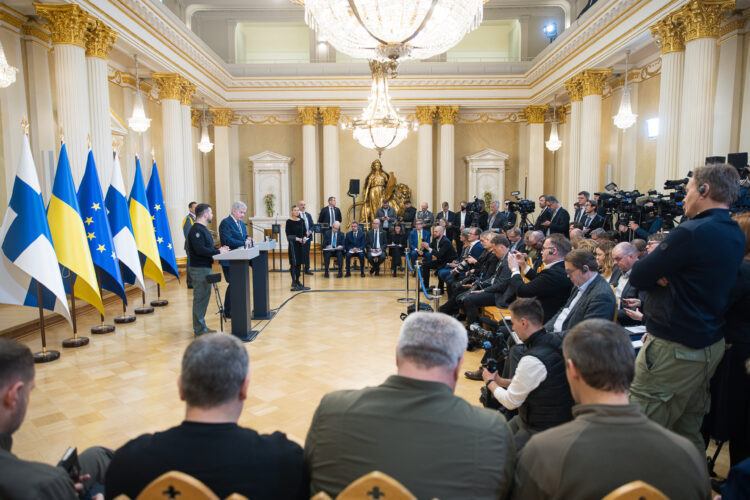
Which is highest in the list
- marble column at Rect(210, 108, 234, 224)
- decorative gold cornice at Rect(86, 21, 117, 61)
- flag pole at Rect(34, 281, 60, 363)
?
decorative gold cornice at Rect(86, 21, 117, 61)

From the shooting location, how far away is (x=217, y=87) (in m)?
14.1

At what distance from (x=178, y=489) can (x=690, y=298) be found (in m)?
2.44

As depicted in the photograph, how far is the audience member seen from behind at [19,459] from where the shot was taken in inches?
50.6

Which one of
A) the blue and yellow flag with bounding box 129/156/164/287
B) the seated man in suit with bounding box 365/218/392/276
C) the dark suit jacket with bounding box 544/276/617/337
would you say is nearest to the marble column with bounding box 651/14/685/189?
the dark suit jacket with bounding box 544/276/617/337

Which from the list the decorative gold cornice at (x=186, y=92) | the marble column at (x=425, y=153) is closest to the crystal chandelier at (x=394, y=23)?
the decorative gold cornice at (x=186, y=92)

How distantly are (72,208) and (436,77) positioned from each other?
39.7ft

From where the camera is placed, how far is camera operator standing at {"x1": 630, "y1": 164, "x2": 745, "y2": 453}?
2.29 meters

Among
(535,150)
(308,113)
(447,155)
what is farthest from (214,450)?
(535,150)

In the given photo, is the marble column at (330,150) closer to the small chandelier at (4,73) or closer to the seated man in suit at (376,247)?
the seated man in suit at (376,247)

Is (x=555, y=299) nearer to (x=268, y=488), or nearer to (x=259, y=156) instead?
(x=268, y=488)

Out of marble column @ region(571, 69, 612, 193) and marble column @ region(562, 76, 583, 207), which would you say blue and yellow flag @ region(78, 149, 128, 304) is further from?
marble column @ region(562, 76, 583, 207)

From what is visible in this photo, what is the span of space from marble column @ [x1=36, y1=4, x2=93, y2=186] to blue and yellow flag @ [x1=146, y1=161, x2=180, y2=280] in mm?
1089

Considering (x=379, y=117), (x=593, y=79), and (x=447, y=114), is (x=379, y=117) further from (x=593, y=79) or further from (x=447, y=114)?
(x=447, y=114)

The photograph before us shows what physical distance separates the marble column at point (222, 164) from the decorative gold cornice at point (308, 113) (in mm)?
2403
